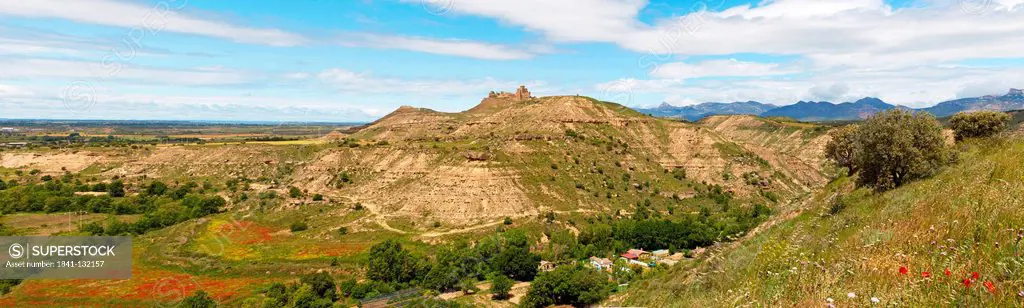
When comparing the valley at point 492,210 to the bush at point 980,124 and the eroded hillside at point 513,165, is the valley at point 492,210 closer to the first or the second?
the eroded hillside at point 513,165

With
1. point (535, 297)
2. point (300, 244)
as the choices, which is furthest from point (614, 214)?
point (300, 244)

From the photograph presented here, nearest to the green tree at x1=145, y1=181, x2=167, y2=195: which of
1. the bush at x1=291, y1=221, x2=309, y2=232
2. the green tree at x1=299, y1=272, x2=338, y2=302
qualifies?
the bush at x1=291, y1=221, x2=309, y2=232

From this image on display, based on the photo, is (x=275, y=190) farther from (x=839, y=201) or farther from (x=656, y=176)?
(x=839, y=201)

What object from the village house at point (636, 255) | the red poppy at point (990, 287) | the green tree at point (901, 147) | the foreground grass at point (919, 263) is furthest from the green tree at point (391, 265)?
the red poppy at point (990, 287)

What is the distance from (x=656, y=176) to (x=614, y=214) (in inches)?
744

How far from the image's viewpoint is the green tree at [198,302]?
107 feet

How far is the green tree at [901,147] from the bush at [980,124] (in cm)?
1071

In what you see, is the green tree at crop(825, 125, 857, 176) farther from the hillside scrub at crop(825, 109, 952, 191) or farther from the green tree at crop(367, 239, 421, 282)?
the green tree at crop(367, 239, 421, 282)

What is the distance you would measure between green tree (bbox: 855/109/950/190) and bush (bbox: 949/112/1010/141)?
10.7 meters

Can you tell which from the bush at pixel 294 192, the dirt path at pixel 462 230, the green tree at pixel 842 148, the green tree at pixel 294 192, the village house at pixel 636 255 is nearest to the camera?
the green tree at pixel 842 148

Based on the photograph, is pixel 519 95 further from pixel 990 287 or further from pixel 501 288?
pixel 990 287

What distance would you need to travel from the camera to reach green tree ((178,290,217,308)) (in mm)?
32688

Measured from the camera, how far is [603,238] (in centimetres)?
5234

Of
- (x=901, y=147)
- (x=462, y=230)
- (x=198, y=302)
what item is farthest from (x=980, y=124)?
(x=198, y=302)
